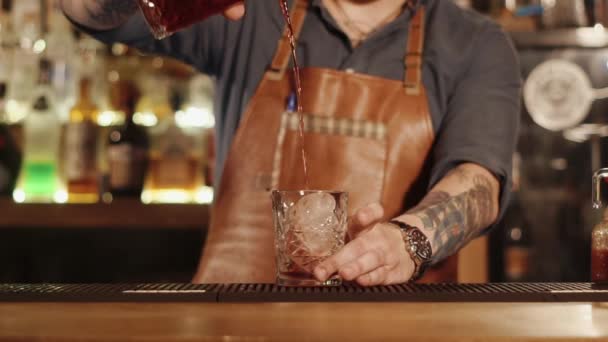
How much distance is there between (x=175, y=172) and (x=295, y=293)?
5.69 feet

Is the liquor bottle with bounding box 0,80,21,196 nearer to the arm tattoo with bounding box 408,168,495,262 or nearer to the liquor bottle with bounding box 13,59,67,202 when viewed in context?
the liquor bottle with bounding box 13,59,67,202

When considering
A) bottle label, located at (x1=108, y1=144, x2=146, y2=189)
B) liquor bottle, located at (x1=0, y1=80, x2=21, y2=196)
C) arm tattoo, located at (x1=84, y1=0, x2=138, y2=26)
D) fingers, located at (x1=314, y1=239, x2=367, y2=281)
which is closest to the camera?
fingers, located at (x1=314, y1=239, x2=367, y2=281)

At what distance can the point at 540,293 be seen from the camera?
899mm

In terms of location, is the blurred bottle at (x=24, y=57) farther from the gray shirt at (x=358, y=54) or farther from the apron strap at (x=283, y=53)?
the apron strap at (x=283, y=53)

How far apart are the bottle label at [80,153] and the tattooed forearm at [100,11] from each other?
1141 mm

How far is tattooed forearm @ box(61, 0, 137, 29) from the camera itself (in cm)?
132

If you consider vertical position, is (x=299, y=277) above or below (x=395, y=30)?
below

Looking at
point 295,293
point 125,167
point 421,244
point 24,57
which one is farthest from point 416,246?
point 24,57

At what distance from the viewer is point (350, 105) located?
1.58m

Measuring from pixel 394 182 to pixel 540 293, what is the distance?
68cm

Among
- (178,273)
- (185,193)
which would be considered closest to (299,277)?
(185,193)

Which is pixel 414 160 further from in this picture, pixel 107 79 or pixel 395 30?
pixel 107 79

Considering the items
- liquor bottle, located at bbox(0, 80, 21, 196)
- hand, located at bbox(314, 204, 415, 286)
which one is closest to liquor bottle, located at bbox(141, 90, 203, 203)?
liquor bottle, located at bbox(0, 80, 21, 196)

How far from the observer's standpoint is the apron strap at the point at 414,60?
158cm
